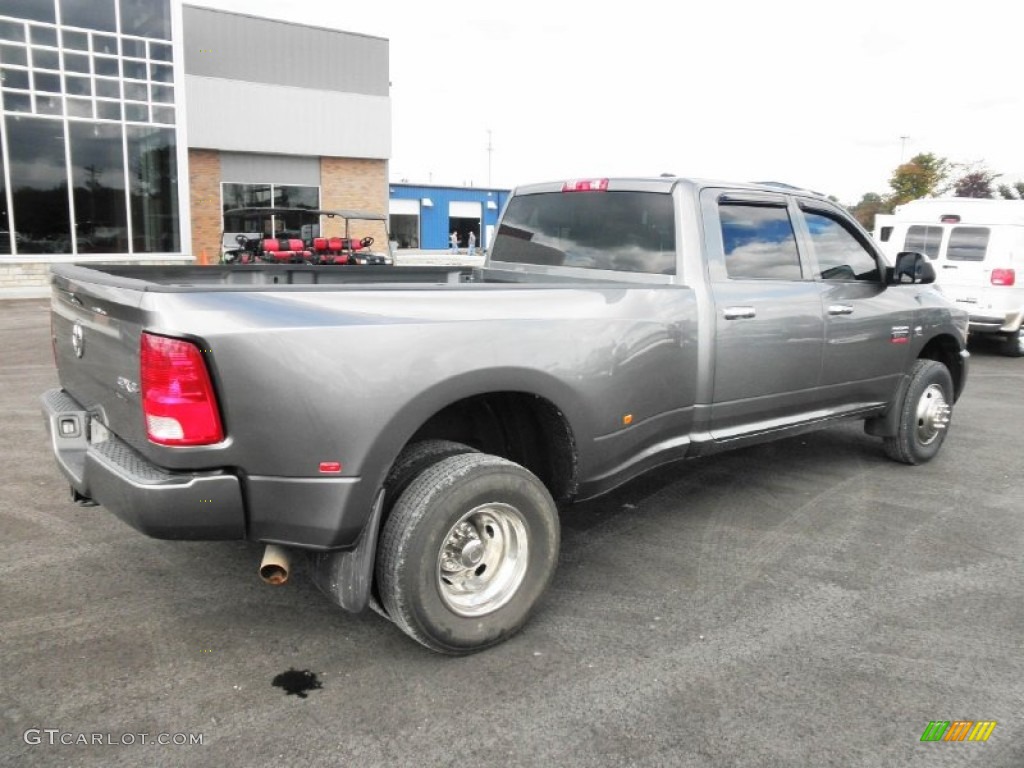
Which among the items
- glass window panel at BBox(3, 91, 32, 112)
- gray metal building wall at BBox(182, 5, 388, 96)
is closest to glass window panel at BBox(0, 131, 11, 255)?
glass window panel at BBox(3, 91, 32, 112)

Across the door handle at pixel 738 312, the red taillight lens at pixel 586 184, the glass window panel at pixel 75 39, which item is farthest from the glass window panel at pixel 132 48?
the door handle at pixel 738 312

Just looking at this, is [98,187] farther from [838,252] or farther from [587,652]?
[587,652]

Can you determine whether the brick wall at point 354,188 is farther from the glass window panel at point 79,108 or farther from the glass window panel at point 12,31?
the glass window panel at point 12,31

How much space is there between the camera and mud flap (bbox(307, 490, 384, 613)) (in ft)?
8.84

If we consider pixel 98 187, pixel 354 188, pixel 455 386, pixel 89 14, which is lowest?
pixel 455 386

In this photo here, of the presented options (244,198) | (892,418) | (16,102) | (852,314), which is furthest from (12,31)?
(892,418)

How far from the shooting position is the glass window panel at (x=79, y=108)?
1739 cm

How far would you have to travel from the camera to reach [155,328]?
7.79 ft

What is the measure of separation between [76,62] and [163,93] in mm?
1873

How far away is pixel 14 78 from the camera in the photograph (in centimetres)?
1662

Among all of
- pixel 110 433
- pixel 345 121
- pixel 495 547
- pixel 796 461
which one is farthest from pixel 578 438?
pixel 345 121

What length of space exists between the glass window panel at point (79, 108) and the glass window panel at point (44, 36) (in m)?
1.15

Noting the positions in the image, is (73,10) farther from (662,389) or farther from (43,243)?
(662,389)

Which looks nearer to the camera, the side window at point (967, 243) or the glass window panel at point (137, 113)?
the side window at point (967, 243)
